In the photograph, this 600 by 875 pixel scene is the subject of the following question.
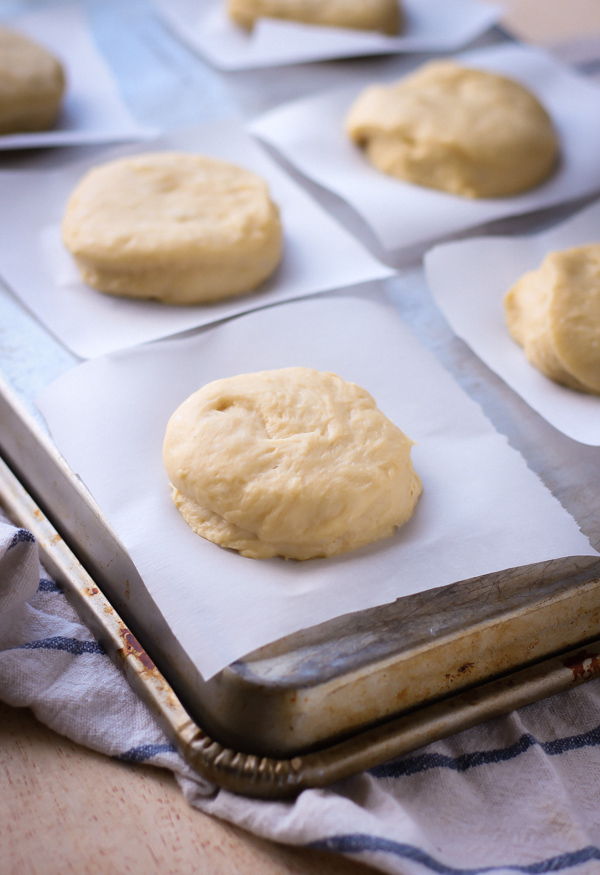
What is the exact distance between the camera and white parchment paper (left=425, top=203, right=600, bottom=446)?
1.37m

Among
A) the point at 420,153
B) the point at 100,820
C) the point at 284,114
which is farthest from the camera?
the point at 284,114

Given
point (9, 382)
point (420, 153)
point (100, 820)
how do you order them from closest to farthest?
1. point (100, 820)
2. point (9, 382)
3. point (420, 153)

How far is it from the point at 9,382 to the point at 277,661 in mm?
694

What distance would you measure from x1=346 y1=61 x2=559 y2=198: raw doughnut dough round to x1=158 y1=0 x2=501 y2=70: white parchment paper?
399mm

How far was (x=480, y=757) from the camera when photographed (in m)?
1.03

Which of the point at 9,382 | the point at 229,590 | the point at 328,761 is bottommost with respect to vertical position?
the point at 328,761

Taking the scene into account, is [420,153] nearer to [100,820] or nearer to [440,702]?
[440,702]

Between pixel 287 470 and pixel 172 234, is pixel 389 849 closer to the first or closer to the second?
pixel 287 470

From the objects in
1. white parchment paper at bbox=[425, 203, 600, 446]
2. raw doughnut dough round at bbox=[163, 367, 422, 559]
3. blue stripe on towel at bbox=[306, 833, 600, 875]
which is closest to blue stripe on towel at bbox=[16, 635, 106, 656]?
raw doughnut dough round at bbox=[163, 367, 422, 559]

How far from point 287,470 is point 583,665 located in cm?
48

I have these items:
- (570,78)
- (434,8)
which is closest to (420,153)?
(570,78)

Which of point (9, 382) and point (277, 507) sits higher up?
point (9, 382)

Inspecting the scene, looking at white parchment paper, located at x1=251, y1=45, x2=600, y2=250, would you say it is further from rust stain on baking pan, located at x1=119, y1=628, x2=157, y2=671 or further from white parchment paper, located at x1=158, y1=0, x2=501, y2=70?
rust stain on baking pan, located at x1=119, y1=628, x2=157, y2=671

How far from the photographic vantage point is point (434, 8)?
255cm
